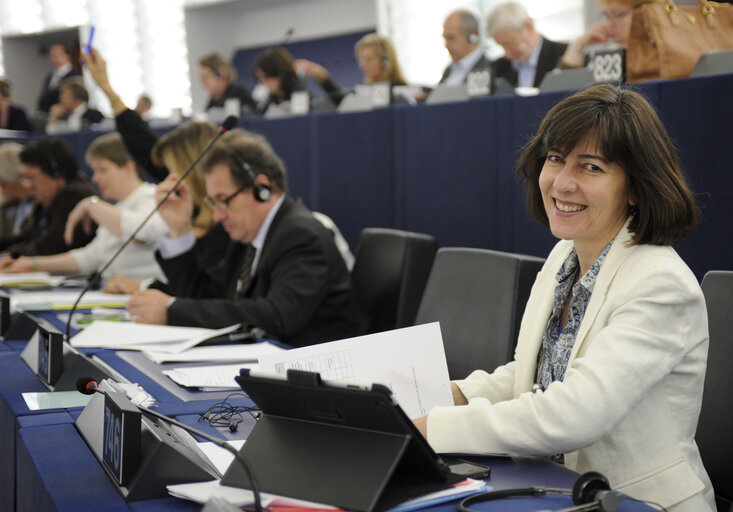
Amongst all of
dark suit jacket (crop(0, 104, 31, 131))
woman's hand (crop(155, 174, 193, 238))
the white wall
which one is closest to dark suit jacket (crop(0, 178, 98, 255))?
woman's hand (crop(155, 174, 193, 238))

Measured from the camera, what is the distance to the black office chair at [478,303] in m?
2.03

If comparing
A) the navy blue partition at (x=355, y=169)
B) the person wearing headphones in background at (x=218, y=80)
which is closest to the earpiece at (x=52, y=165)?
the navy blue partition at (x=355, y=169)

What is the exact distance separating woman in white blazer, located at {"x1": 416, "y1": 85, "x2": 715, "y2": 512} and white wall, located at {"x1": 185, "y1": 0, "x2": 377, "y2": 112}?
351 inches

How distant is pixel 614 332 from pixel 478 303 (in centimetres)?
86

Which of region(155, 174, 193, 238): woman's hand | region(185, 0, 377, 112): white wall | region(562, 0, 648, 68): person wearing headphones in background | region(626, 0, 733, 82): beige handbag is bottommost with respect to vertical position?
region(155, 174, 193, 238): woman's hand

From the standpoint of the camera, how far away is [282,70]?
20.6 ft

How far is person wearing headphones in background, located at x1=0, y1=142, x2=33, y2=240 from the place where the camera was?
5.11 meters

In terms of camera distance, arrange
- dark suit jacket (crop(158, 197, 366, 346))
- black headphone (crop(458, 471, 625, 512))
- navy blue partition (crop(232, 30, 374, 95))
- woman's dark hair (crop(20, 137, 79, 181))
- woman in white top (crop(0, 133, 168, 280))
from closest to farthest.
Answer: black headphone (crop(458, 471, 625, 512)) < dark suit jacket (crop(158, 197, 366, 346)) < woman in white top (crop(0, 133, 168, 280)) < woman's dark hair (crop(20, 137, 79, 181)) < navy blue partition (crop(232, 30, 374, 95))

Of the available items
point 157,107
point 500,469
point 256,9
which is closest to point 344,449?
point 500,469

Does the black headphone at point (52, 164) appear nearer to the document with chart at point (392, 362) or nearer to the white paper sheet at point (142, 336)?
the white paper sheet at point (142, 336)

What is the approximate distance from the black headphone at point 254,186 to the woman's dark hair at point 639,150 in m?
1.38

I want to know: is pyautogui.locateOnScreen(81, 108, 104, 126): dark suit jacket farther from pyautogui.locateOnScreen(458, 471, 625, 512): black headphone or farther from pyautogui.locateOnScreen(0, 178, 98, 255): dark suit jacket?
pyautogui.locateOnScreen(458, 471, 625, 512): black headphone

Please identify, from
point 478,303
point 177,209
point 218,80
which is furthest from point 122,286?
point 218,80

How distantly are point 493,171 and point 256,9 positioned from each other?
347 inches
